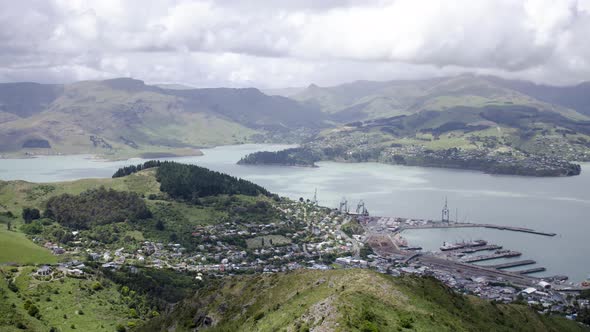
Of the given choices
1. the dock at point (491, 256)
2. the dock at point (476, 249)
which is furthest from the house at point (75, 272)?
the dock at point (476, 249)

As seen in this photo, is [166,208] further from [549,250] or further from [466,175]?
[466,175]

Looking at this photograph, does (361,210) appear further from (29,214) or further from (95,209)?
(29,214)

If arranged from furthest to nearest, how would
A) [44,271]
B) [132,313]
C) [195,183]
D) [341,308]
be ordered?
[195,183], [44,271], [132,313], [341,308]

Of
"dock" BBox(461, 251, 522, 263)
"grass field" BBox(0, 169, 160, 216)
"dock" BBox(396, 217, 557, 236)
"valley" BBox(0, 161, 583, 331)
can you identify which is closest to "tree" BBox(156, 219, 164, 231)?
"valley" BBox(0, 161, 583, 331)

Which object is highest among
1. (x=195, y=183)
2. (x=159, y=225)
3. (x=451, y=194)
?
(x=195, y=183)

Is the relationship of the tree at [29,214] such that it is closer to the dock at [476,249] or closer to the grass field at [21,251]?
the grass field at [21,251]

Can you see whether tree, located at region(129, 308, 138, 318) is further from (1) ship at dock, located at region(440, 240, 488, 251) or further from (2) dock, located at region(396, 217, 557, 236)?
(2) dock, located at region(396, 217, 557, 236)

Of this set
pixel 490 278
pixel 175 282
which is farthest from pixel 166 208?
pixel 490 278

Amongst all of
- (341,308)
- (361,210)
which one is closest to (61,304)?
(341,308)
